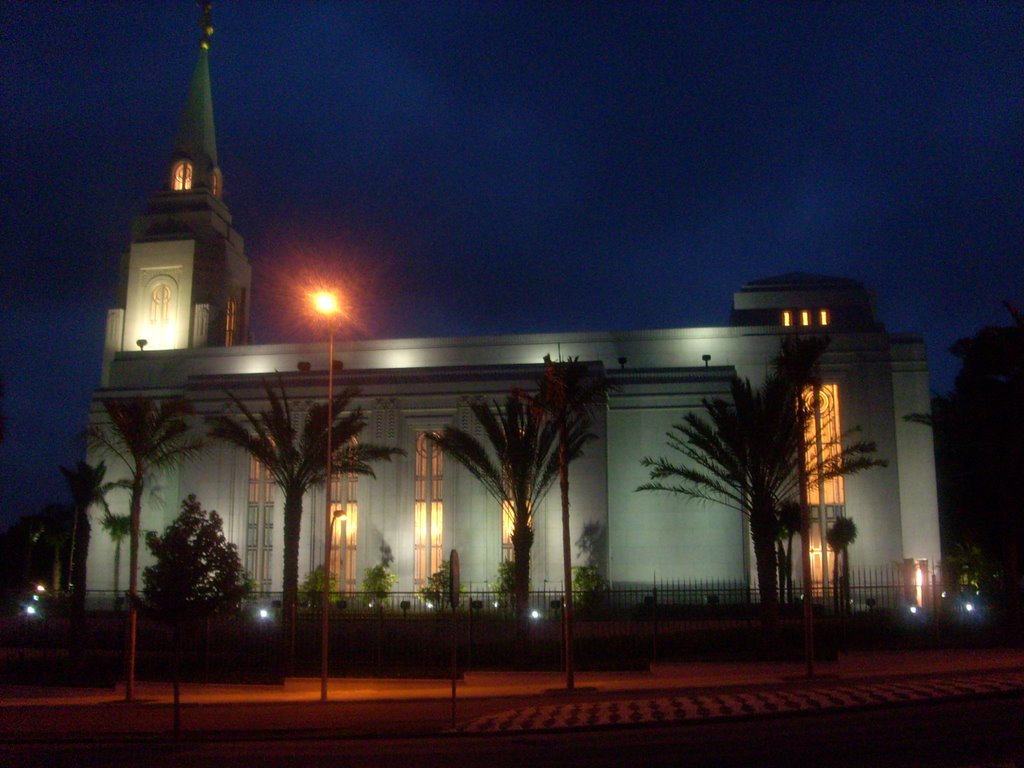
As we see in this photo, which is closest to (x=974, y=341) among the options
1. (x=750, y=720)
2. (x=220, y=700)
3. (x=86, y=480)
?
(x=750, y=720)

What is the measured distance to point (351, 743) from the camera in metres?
15.0

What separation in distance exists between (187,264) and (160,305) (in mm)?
2398

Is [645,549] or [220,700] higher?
[645,549]

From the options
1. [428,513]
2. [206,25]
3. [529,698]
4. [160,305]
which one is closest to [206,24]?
[206,25]

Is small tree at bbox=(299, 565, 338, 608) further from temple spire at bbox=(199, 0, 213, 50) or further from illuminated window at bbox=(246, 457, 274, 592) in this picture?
temple spire at bbox=(199, 0, 213, 50)

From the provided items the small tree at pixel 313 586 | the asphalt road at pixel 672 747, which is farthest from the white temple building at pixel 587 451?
the asphalt road at pixel 672 747

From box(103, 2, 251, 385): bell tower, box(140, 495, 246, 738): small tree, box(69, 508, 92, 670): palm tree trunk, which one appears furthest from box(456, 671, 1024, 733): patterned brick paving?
box(103, 2, 251, 385): bell tower

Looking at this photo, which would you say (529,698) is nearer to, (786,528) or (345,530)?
(786,528)

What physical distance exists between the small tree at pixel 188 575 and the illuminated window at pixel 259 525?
2264 centimetres

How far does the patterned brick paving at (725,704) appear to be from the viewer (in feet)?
51.5

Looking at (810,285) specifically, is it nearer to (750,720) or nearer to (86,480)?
(86,480)

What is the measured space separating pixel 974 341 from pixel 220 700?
72.0ft

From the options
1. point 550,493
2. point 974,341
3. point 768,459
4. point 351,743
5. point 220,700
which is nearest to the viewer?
point 351,743

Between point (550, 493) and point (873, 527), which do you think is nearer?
point (550, 493)
